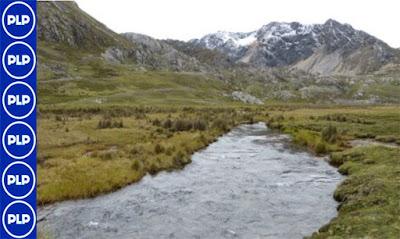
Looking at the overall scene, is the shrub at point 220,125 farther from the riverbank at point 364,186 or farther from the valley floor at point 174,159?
the riverbank at point 364,186

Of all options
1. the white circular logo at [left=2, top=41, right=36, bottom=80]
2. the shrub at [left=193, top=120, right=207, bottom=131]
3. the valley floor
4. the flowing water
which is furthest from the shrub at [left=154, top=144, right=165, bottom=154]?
the white circular logo at [left=2, top=41, right=36, bottom=80]

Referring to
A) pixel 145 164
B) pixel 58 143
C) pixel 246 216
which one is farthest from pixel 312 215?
pixel 58 143

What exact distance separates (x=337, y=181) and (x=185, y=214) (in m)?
15.0

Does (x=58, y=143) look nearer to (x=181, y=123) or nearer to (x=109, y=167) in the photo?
(x=109, y=167)

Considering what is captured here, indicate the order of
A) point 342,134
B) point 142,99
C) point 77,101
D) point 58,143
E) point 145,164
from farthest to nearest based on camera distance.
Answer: point 142,99 < point 77,101 < point 342,134 < point 58,143 < point 145,164

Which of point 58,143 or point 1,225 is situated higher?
point 1,225

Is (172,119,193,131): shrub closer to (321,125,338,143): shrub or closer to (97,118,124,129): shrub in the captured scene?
(97,118,124,129): shrub

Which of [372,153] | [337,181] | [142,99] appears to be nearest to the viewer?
[337,181]

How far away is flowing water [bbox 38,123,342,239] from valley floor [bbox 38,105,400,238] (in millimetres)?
1511

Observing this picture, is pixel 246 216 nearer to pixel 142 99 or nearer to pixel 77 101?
pixel 77 101

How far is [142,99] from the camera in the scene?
464 feet

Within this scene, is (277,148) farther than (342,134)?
No

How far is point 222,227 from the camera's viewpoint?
80.9 ft

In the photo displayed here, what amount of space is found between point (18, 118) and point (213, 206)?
2365 centimetres
